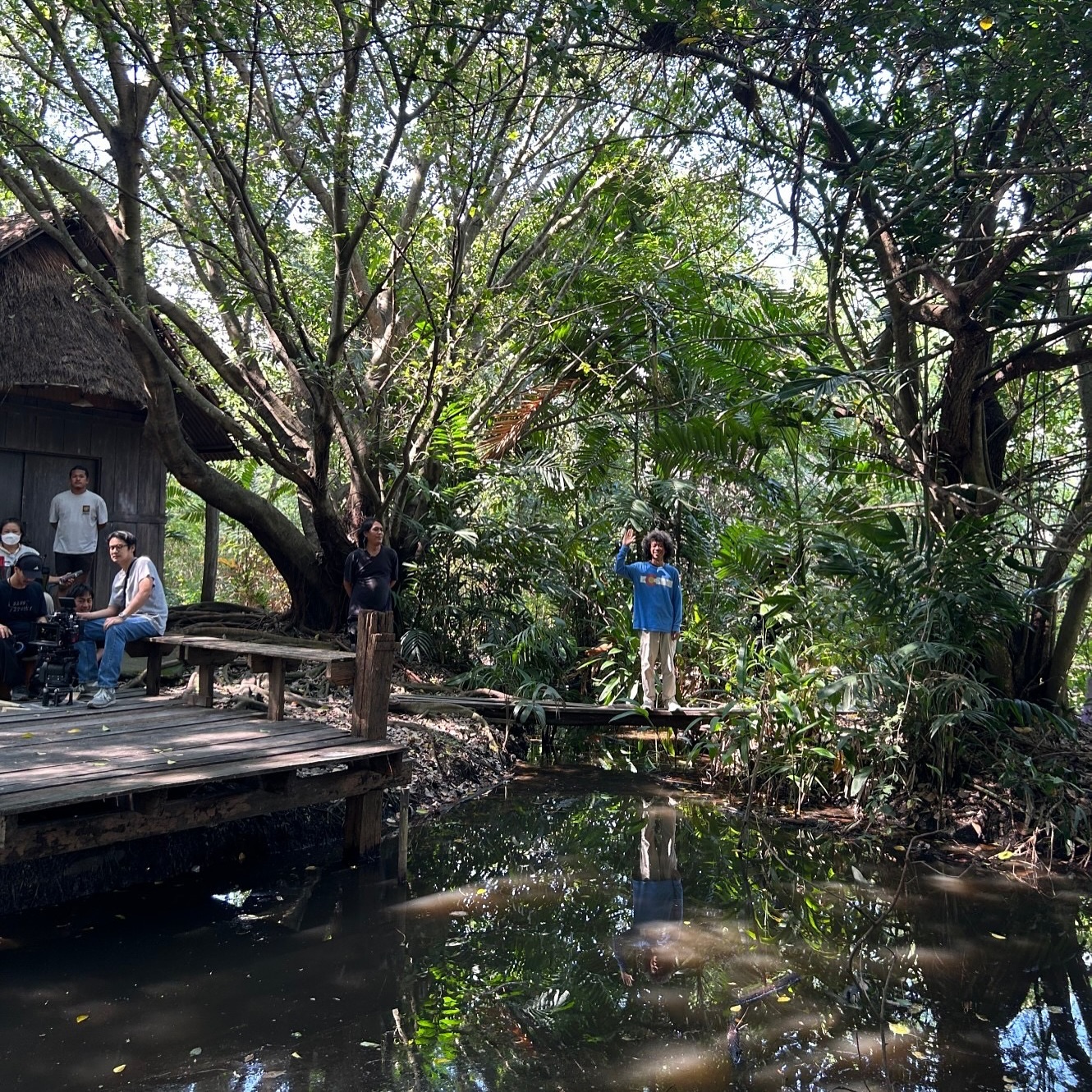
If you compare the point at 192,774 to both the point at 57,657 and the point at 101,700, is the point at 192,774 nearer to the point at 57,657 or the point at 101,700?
the point at 101,700

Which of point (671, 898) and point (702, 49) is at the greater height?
point (702, 49)

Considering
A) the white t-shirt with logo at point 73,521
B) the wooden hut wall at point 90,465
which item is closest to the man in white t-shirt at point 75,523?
the white t-shirt with logo at point 73,521

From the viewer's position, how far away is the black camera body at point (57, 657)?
6906 millimetres

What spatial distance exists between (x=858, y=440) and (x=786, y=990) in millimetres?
5153

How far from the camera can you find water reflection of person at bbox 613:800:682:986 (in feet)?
17.0

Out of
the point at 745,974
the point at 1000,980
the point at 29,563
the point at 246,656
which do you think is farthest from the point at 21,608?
the point at 1000,980

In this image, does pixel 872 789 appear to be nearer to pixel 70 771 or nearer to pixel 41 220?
pixel 70 771

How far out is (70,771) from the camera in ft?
16.8

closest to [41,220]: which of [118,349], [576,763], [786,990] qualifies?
[118,349]

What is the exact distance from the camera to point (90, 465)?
1029 centimetres

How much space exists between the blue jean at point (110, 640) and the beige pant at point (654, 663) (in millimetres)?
4082

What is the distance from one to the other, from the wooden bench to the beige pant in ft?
9.52

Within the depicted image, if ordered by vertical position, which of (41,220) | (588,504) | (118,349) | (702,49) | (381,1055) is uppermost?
(702,49)

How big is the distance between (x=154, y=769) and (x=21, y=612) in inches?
115
